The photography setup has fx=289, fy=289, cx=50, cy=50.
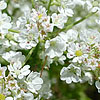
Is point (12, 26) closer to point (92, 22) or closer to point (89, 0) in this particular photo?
point (89, 0)

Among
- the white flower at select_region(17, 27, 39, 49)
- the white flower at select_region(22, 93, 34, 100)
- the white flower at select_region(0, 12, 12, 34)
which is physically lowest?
the white flower at select_region(22, 93, 34, 100)

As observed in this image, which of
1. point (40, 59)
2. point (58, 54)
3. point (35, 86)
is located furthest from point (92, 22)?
point (35, 86)

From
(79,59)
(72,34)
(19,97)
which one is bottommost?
(19,97)

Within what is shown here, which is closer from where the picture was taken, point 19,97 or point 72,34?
point 19,97

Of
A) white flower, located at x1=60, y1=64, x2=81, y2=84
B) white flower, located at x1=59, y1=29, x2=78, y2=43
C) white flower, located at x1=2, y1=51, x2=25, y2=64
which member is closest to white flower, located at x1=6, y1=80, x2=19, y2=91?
white flower, located at x1=2, y1=51, x2=25, y2=64

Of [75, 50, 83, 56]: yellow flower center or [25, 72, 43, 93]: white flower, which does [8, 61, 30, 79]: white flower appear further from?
[75, 50, 83, 56]: yellow flower center

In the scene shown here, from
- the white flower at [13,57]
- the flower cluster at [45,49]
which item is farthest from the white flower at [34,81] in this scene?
the white flower at [13,57]
